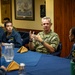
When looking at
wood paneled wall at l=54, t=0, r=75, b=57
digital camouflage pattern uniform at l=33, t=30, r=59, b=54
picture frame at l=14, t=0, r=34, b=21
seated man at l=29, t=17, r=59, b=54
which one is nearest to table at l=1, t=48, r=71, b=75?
seated man at l=29, t=17, r=59, b=54

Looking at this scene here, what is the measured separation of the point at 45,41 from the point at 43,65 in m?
1.30

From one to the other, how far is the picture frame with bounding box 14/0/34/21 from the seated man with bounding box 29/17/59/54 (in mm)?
2992

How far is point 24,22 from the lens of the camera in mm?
7223

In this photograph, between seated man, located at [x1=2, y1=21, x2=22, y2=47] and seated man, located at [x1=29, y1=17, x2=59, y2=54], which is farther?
seated man, located at [x1=2, y1=21, x2=22, y2=47]

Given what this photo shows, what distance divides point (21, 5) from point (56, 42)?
370cm

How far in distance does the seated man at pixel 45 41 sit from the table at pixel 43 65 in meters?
0.49

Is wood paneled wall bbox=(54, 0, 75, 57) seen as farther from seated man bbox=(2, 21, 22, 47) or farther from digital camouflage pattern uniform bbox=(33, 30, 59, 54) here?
digital camouflage pattern uniform bbox=(33, 30, 59, 54)

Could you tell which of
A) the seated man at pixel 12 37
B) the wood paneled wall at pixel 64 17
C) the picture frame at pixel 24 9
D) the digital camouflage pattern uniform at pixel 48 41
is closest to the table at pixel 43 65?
the digital camouflage pattern uniform at pixel 48 41

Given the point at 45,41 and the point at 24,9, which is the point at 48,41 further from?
the point at 24,9

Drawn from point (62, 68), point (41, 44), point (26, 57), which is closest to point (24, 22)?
point (41, 44)

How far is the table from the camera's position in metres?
2.28

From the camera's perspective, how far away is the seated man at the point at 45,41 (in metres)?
3.71

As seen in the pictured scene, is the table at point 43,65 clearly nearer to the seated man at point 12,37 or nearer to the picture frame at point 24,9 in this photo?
the seated man at point 12,37

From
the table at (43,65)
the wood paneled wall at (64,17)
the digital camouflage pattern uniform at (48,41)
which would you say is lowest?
the table at (43,65)
